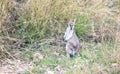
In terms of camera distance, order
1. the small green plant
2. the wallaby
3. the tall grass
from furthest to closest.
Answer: the small green plant → the tall grass → the wallaby

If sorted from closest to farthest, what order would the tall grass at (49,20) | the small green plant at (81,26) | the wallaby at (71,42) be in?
1. the wallaby at (71,42)
2. the tall grass at (49,20)
3. the small green plant at (81,26)

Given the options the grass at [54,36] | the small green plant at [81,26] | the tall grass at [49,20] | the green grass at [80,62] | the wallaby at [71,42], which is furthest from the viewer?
the small green plant at [81,26]

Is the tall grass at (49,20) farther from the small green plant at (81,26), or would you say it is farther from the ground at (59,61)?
the ground at (59,61)

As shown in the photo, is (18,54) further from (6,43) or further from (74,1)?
(74,1)

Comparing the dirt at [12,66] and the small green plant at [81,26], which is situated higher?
the small green plant at [81,26]

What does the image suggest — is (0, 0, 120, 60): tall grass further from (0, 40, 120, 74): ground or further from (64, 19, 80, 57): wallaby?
(64, 19, 80, 57): wallaby

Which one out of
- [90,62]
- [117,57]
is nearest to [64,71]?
[90,62]

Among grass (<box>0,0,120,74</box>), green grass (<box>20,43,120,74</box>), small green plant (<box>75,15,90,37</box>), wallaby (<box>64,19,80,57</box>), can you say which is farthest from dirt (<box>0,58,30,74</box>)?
small green plant (<box>75,15,90,37</box>)

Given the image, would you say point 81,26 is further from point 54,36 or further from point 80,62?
point 80,62

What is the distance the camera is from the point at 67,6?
18.3 feet

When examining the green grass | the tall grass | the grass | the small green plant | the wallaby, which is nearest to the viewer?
the green grass

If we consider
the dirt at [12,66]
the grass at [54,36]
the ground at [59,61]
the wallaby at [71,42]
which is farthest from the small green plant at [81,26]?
the dirt at [12,66]

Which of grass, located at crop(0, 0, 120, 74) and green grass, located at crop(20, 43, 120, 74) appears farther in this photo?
grass, located at crop(0, 0, 120, 74)

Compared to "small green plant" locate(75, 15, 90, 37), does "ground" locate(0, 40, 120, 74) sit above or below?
below
